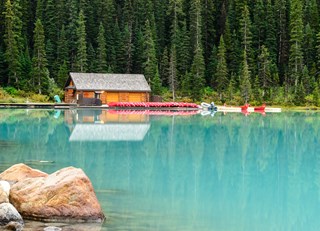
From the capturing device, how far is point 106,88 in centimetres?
6297

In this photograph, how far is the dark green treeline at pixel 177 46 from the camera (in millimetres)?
66500

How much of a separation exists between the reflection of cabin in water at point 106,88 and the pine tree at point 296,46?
2034 centimetres

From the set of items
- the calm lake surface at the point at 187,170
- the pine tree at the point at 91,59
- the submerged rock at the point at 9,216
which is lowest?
the calm lake surface at the point at 187,170

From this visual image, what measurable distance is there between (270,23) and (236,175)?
6773cm

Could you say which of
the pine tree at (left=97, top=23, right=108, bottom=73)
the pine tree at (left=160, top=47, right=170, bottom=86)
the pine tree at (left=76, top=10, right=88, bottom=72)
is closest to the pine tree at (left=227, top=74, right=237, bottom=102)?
the pine tree at (left=160, top=47, right=170, bottom=86)

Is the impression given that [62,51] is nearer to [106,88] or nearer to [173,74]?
[106,88]

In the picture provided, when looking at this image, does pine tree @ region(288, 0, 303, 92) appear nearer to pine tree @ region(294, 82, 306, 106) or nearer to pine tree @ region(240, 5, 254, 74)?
pine tree @ region(240, 5, 254, 74)

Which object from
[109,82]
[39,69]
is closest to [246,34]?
[109,82]

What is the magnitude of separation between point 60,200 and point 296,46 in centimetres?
6493

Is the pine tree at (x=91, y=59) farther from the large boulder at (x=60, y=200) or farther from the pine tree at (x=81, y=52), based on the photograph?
the large boulder at (x=60, y=200)

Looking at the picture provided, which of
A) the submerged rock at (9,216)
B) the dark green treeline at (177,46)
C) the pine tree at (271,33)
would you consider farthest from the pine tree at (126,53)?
the submerged rock at (9,216)

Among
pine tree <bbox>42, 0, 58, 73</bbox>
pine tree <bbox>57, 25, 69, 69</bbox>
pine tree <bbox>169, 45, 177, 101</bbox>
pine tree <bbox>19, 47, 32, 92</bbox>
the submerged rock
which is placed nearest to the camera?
the submerged rock

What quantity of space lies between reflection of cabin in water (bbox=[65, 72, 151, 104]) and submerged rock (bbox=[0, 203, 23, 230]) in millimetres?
52425

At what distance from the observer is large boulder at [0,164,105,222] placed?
9.58m
